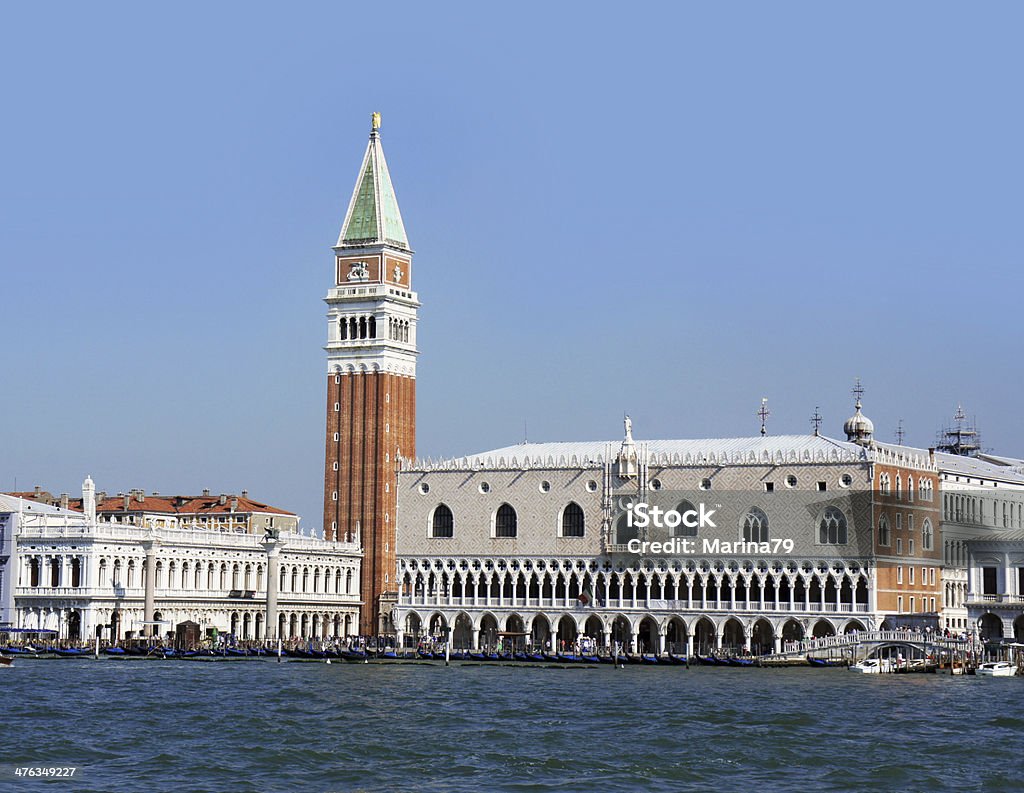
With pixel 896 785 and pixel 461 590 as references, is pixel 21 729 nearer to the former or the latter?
pixel 896 785

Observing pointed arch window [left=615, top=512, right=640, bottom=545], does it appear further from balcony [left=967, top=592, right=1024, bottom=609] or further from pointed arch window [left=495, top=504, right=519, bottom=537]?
balcony [left=967, top=592, right=1024, bottom=609]

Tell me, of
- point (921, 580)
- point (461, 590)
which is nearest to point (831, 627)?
point (921, 580)

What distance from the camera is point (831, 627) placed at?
93375 millimetres

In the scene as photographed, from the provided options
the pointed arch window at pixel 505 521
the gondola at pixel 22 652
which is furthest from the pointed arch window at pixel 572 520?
the gondola at pixel 22 652

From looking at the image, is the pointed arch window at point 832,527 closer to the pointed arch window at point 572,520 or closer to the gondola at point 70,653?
the pointed arch window at point 572,520

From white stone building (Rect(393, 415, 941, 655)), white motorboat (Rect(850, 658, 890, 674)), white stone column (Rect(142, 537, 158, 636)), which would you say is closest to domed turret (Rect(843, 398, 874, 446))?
white stone building (Rect(393, 415, 941, 655))

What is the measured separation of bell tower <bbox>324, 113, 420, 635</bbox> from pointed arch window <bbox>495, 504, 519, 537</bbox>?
6.85 meters

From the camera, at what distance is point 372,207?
356 feet

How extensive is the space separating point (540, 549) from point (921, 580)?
754 inches

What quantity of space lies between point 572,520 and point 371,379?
13.8 meters

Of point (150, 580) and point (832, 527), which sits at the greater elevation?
point (832, 527)

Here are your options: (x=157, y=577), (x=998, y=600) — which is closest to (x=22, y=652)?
(x=157, y=577)

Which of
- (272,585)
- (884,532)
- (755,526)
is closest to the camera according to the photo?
(884,532)

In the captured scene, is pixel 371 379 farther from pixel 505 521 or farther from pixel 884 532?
pixel 884 532
